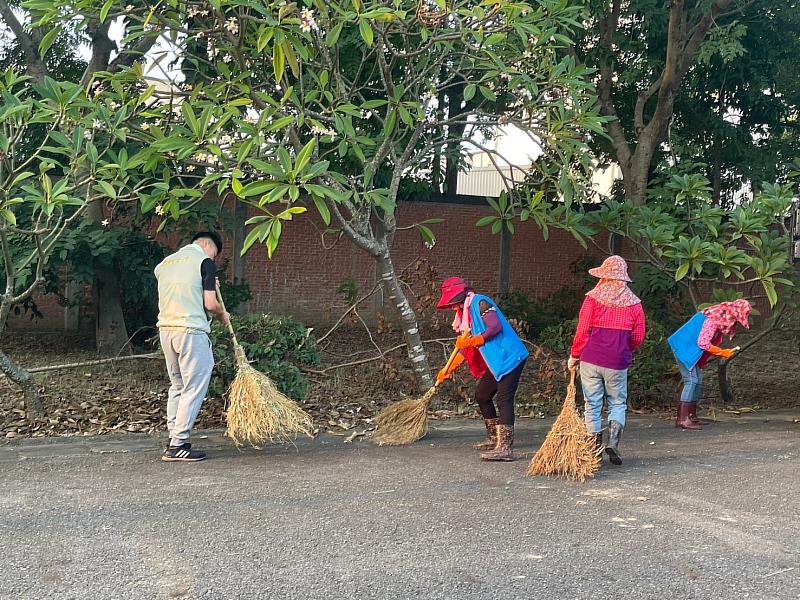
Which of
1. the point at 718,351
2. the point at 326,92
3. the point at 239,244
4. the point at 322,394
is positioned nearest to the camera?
the point at 326,92

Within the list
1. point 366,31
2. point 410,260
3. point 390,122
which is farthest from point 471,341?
point 410,260

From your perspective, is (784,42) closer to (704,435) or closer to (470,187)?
(704,435)

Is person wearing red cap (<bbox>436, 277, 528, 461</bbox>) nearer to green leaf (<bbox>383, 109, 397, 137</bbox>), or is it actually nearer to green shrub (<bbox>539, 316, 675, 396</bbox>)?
green leaf (<bbox>383, 109, 397, 137</bbox>)

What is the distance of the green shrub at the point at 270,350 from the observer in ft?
25.6

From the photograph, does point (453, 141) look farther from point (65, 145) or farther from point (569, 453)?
point (569, 453)

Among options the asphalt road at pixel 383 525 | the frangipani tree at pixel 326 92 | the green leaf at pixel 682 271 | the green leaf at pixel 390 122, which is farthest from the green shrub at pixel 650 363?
the green leaf at pixel 390 122

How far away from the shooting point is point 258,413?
675cm

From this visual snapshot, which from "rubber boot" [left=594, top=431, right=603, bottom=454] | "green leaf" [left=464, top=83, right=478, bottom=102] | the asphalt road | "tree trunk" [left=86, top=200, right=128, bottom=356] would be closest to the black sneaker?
the asphalt road

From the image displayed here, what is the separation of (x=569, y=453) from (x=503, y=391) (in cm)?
83

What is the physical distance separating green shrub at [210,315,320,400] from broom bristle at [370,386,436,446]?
92cm

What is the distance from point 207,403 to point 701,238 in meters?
5.12

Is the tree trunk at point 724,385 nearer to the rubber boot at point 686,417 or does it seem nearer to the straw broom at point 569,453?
the rubber boot at point 686,417

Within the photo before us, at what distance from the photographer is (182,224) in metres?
10.7

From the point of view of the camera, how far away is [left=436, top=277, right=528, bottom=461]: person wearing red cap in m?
6.84
